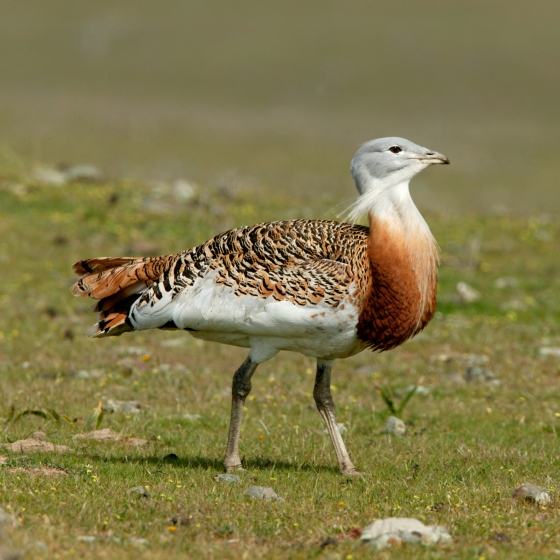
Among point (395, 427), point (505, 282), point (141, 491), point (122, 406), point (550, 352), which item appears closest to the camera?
point (141, 491)

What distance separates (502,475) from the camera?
5.81 m

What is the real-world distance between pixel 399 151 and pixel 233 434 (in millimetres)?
2031

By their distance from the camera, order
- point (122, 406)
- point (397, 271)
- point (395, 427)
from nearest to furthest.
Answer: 1. point (397, 271)
2. point (395, 427)
3. point (122, 406)

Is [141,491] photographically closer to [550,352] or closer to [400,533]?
[400,533]

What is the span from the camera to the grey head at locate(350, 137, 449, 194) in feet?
19.2

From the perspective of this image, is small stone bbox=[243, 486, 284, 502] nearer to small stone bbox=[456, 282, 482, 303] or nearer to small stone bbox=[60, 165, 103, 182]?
small stone bbox=[456, 282, 482, 303]

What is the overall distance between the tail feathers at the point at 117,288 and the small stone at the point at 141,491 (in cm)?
143

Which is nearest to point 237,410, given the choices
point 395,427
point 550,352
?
point 395,427

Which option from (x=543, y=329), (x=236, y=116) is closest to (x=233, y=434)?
(x=543, y=329)

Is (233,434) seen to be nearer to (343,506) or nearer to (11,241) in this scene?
(343,506)

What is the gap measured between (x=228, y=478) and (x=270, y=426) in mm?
1641

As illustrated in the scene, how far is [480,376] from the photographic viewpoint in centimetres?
859

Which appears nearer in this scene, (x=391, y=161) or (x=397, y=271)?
(x=397, y=271)

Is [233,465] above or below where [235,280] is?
below
